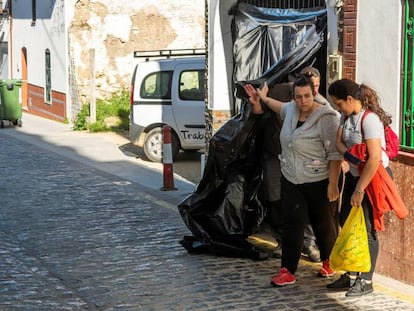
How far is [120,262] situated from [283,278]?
184 cm

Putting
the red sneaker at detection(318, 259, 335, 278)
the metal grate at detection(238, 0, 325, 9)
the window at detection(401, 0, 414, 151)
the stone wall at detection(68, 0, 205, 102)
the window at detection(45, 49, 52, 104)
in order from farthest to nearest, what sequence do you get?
the window at detection(45, 49, 52, 104) → the stone wall at detection(68, 0, 205, 102) → the metal grate at detection(238, 0, 325, 9) → the red sneaker at detection(318, 259, 335, 278) → the window at detection(401, 0, 414, 151)

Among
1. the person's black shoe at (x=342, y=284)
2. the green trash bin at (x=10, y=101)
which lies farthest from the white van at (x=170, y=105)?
the person's black shoe at (x=342, y=284)

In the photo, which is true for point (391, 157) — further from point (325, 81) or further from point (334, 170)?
point (325, 81)

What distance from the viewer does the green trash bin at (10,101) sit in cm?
2353

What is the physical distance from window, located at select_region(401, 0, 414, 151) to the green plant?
1524 cm

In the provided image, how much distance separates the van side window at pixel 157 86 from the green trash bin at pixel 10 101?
847 centimetres

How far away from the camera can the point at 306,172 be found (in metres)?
6.80

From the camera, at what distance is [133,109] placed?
1617 centimetres

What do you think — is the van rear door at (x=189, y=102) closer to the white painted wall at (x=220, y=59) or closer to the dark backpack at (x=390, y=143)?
the white painted wall at (x=220, y=59)

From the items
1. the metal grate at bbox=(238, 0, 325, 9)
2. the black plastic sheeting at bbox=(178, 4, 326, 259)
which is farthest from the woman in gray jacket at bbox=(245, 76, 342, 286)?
the metal grate at bbox=(238, 0, 325, 9)

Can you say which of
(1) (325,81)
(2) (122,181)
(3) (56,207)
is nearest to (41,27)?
(2) (122,181)

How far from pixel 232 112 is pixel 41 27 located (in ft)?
56.5

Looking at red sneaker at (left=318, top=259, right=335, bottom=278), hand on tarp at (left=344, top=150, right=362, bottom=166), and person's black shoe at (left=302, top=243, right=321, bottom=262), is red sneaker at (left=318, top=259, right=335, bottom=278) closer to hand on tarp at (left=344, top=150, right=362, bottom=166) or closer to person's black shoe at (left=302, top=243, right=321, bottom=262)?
person's black shoe at (left=302, top=243, right=321, bottom=262)

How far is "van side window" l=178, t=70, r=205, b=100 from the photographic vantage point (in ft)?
51.6
